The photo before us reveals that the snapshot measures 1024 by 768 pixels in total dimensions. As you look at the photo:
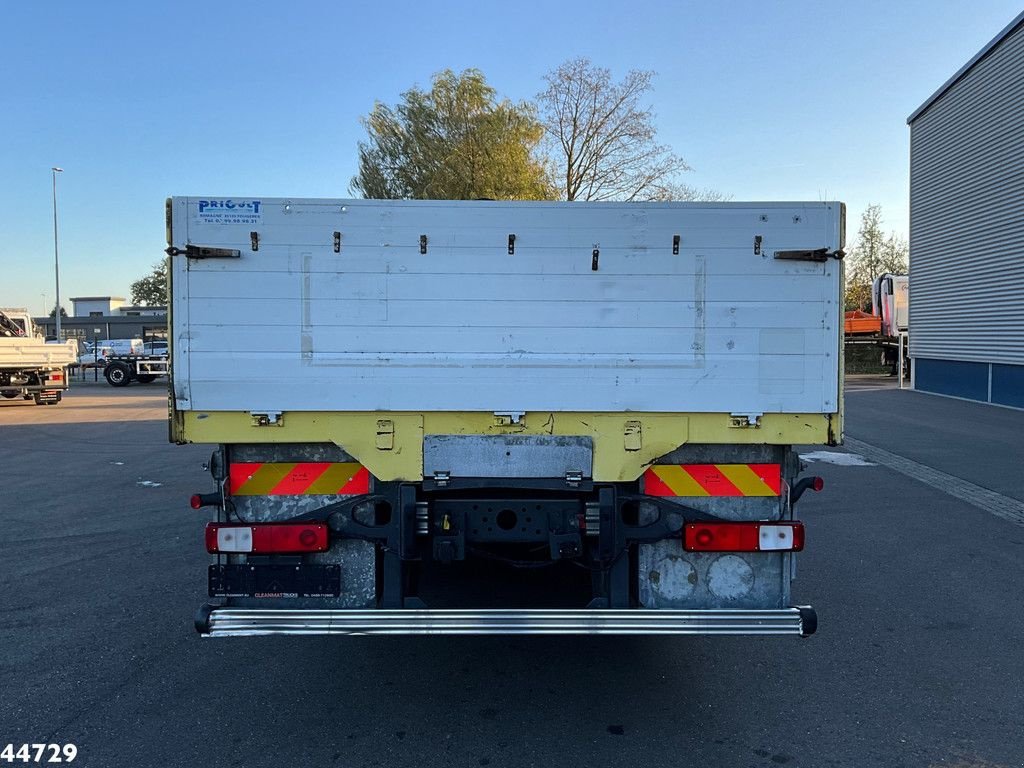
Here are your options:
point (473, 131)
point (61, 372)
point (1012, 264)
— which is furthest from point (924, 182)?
point (61, 372)

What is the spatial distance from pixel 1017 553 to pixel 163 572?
712 centimetres

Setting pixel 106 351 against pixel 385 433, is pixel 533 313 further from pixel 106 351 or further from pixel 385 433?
pixel 106 351

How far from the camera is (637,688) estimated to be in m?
3.81

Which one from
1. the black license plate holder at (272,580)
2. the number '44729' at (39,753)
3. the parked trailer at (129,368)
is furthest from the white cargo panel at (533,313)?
the parked trailer at (129,368)

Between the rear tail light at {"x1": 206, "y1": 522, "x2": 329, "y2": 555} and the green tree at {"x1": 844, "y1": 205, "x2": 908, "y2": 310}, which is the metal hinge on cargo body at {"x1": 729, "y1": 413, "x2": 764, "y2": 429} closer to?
the rear tail light at {"x1": 206, "y1": 522, "x2": 329, "y2": 555}

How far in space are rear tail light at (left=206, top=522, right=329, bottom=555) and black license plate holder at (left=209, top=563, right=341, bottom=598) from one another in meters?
0.08

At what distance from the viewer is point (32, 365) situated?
20.5 meters

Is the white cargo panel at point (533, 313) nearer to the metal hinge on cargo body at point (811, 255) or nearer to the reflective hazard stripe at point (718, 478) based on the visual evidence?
the metal hinge on cargo body at point (811, 255)

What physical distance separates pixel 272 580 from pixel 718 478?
→ 6.95ft

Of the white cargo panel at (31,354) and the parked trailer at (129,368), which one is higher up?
the white cargo panel at (31,354)

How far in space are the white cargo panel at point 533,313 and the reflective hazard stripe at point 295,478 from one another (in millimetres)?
Answer: 308

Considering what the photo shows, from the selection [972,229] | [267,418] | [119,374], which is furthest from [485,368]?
[119,374]

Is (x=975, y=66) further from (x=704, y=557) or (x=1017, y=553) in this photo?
(x=704, y=557)

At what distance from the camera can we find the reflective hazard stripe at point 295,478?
335cm
